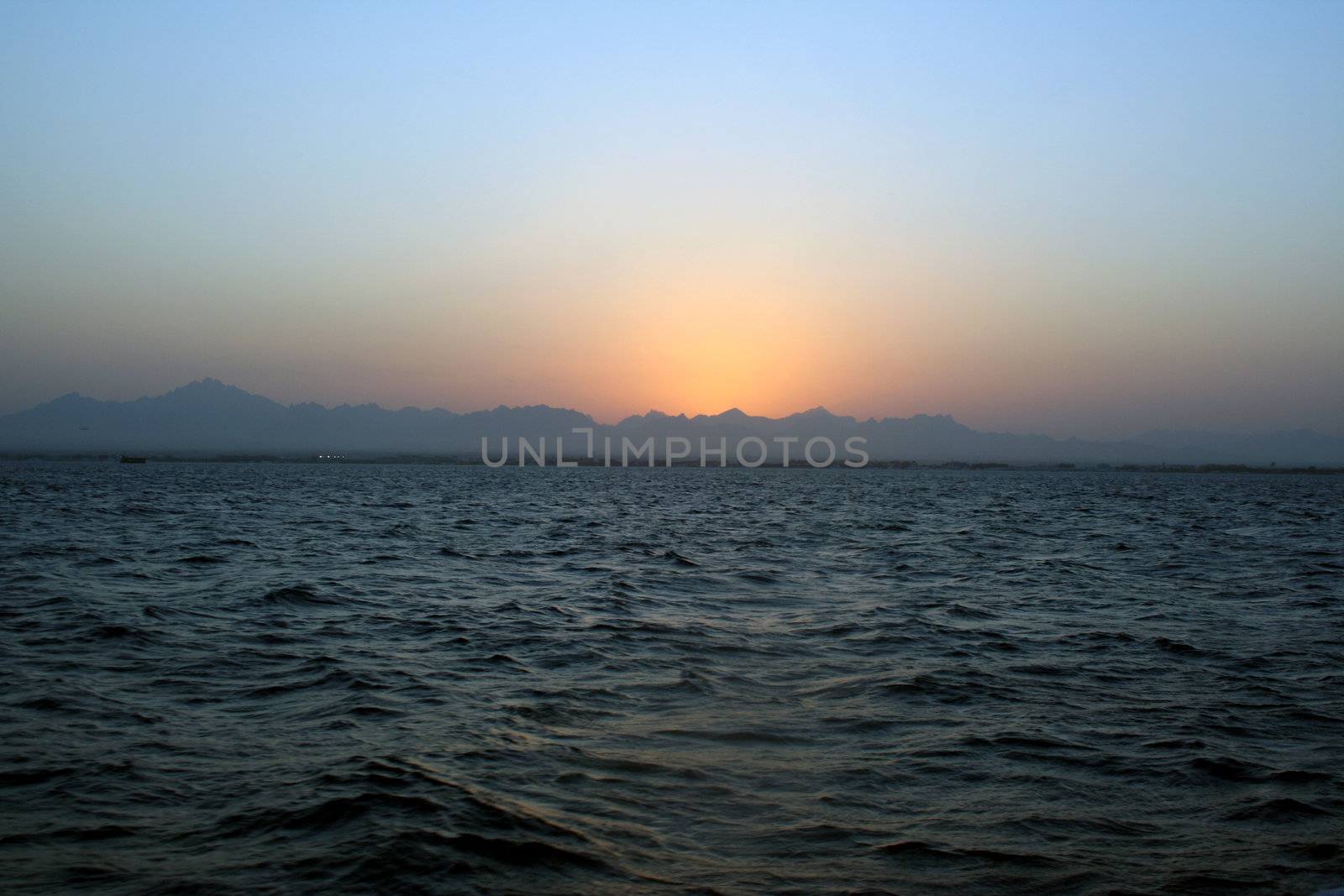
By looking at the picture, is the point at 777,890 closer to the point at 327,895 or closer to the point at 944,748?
the point at 327,895

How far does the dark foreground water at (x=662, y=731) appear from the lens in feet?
25.3

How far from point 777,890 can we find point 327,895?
3.18 meters

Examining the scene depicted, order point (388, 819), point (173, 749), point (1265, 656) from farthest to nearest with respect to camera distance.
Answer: point (1265, 656), point (173, 749), point (388, 819)

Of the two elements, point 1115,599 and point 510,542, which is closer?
point 1115,599

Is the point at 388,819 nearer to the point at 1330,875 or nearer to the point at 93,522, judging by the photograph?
the point at 1330,875

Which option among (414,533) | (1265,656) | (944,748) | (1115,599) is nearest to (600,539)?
(414,533)

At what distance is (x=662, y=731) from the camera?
37.3 ft

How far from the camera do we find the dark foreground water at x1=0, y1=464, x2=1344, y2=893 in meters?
7.72

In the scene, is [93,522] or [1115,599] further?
[93,522]

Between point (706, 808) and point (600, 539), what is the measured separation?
3027 cm

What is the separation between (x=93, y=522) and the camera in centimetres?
4375

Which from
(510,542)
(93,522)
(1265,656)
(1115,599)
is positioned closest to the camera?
(1265,656)

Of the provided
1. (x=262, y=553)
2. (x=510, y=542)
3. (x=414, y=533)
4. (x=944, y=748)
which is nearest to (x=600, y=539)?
(x=510, y=542)

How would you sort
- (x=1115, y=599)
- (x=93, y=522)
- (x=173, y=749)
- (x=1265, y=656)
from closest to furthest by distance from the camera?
(x=173, y=749) < (x=1265, y=656) < (x=1115, y=599) < (x=93, y=522)
